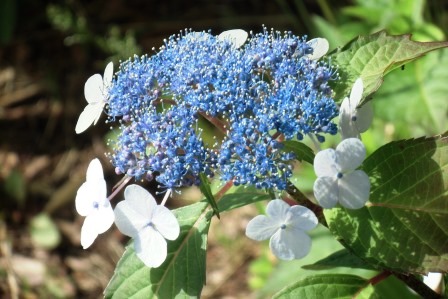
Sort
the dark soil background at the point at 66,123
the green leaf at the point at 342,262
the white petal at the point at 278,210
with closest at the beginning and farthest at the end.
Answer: the white petal at the point at 278,210
the green leaf at the point at 342,262
the dark soil background at the point at 66,123

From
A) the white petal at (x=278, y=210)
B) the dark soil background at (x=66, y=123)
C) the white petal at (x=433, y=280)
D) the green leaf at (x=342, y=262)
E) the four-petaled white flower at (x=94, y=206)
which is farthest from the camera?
the dark soil background at (x=66, y=123)

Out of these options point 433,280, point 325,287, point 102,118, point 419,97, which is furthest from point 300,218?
point 102,118

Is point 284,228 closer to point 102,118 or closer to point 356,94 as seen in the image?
point 356,94

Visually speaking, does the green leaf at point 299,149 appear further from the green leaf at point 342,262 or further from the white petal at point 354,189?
the green leaf at point 342,262

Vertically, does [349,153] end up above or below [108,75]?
below

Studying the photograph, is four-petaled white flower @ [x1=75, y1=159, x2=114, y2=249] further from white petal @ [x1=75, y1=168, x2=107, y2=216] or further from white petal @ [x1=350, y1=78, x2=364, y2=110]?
white petal @ [x1=350, y1=78, x2=364, y2=110]

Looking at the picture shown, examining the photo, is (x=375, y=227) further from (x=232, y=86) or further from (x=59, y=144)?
(x=59, y=144)

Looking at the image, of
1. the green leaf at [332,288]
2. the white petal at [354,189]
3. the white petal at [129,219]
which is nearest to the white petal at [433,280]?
the green leaf at [332,288]
